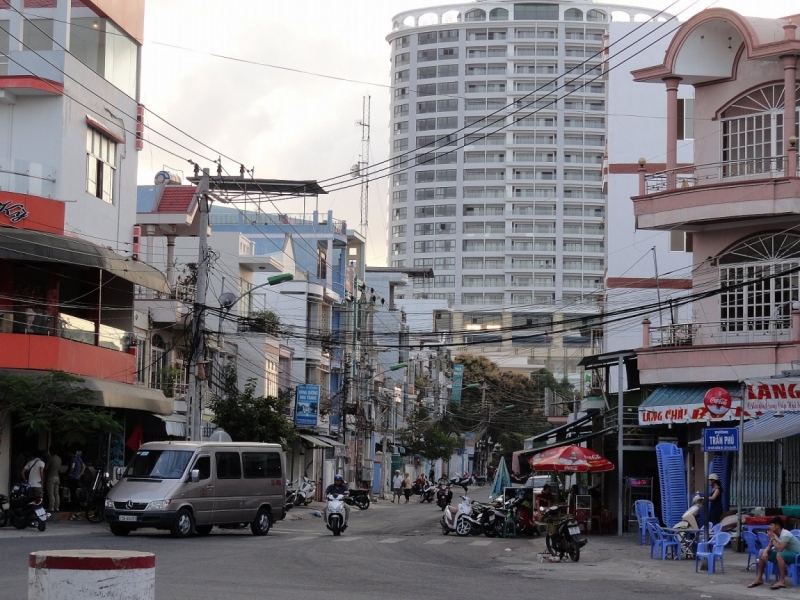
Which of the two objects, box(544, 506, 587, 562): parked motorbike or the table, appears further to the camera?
box(544, 506, 587, 562): parked motorbike

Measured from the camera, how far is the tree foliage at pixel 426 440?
86.2m

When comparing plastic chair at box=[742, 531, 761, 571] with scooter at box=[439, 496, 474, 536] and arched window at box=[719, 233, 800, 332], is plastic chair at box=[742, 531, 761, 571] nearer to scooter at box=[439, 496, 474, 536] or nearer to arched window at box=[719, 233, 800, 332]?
arched window at box=[719, 233, 800, 332]

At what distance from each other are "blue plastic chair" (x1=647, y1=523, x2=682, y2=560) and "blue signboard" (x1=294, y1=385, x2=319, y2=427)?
98.8 feet

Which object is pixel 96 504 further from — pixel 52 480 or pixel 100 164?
pixel 100 164

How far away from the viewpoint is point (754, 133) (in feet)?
107

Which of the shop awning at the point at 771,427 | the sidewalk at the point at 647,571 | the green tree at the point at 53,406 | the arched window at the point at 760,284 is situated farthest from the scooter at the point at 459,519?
the green tree at the point at 53,406

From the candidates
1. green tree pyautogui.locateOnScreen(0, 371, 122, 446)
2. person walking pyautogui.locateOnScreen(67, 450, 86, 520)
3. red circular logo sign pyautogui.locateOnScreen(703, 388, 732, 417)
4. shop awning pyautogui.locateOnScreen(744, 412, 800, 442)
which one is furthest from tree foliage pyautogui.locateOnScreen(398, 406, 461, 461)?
red circular logo sign pyautogui.locateOnScreen(703, 388, 732, 417)

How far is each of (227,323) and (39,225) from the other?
2283 cm

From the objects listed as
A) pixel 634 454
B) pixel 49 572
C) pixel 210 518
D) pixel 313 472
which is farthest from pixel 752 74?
pixel 313 472

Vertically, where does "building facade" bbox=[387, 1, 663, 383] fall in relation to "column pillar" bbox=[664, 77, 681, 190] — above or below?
above

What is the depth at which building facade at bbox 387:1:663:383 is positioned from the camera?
143375mm

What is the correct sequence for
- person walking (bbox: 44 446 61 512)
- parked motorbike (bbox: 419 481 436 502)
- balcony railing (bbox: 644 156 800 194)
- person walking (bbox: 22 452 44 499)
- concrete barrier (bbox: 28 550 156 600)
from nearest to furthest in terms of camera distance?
concrete barrier (bbox: 28 550 156 600) → person walking (bbox: 22 452 44 499) → person walking (bbox: 44 446 61 512) → balcony railing (bbox: 644 156 800 194) → parked motorbike (bbox: 419 481 436 502)

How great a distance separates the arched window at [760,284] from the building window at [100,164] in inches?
710

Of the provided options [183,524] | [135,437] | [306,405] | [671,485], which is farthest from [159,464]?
[306,405]
